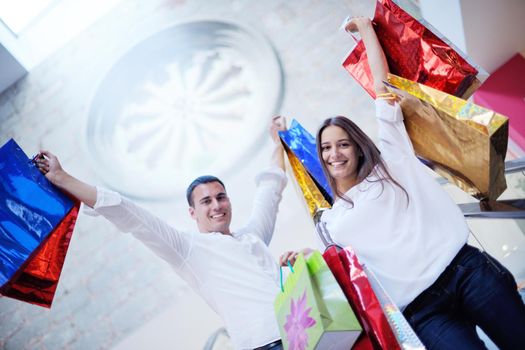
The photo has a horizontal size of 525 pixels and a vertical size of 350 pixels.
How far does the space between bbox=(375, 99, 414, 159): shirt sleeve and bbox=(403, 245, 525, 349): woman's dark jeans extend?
327 mm

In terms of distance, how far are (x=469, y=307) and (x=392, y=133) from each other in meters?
0.52

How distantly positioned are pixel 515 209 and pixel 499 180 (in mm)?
97

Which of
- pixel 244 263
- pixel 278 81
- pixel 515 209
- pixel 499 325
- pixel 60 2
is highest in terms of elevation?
pixel 60 2

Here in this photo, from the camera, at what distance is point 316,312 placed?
0.75 metres

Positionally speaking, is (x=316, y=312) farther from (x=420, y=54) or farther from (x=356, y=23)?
(x=356, y=23)

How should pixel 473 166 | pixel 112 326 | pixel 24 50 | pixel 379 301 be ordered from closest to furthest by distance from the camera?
pixel 379 301, pixel 473 166, pixel 112 326, pixel 24 50

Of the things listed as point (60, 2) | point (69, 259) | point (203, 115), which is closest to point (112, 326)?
point (69, 259)

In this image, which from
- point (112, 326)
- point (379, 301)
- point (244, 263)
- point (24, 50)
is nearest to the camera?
point (379, 301)

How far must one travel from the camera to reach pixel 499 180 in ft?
3.38

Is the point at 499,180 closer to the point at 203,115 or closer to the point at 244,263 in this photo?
the point at 244,263

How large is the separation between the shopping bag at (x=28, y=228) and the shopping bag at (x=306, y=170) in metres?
0.86

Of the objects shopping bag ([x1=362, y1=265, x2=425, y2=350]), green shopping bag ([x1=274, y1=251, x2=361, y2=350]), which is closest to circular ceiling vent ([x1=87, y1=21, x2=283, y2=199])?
green shopping bag ([x1=274, y1=251, x2=361, y2=350])

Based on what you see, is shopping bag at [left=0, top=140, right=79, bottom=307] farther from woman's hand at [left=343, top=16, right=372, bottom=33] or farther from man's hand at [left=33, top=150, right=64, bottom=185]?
woman's hand at [left=343, top=16, right=372, bottom=33]

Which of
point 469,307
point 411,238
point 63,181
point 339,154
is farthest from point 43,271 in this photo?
point 469,307
